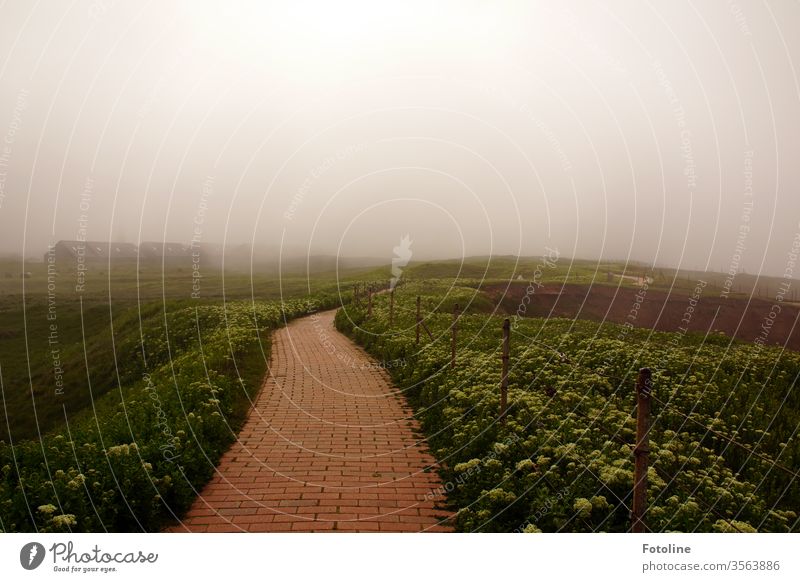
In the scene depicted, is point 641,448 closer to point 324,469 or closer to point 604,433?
point 604,433

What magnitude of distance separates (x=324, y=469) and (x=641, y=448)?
15.9 feet

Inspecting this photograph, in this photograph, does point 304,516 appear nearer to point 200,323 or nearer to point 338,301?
point 200,323

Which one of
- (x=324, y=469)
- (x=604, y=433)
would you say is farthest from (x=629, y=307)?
(x=324, y=469)

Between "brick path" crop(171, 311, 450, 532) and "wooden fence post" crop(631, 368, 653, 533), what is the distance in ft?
7.50

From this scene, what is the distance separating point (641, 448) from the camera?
4.64 m

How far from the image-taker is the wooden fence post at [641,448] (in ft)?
14.3

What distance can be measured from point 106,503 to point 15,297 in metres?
75.4

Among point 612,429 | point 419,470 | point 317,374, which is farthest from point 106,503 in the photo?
point 317,374

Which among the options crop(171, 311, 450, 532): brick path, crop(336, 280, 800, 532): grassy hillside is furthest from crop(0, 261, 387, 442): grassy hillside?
crop(336, 280, 800, 532): grassy hillside

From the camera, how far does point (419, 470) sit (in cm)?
766

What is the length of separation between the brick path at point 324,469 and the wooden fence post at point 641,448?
7.50 feet

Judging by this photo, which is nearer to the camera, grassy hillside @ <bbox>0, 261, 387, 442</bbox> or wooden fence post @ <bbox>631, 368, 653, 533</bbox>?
wooden fence post @ <bbox>631, 368, 653, 533</bbox>

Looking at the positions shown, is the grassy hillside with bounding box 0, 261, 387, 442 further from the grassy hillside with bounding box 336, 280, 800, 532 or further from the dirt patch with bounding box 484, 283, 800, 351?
the dirt patch with bounding box 484, 283, 800, 351

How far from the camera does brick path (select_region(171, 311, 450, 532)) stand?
602 centimetres
